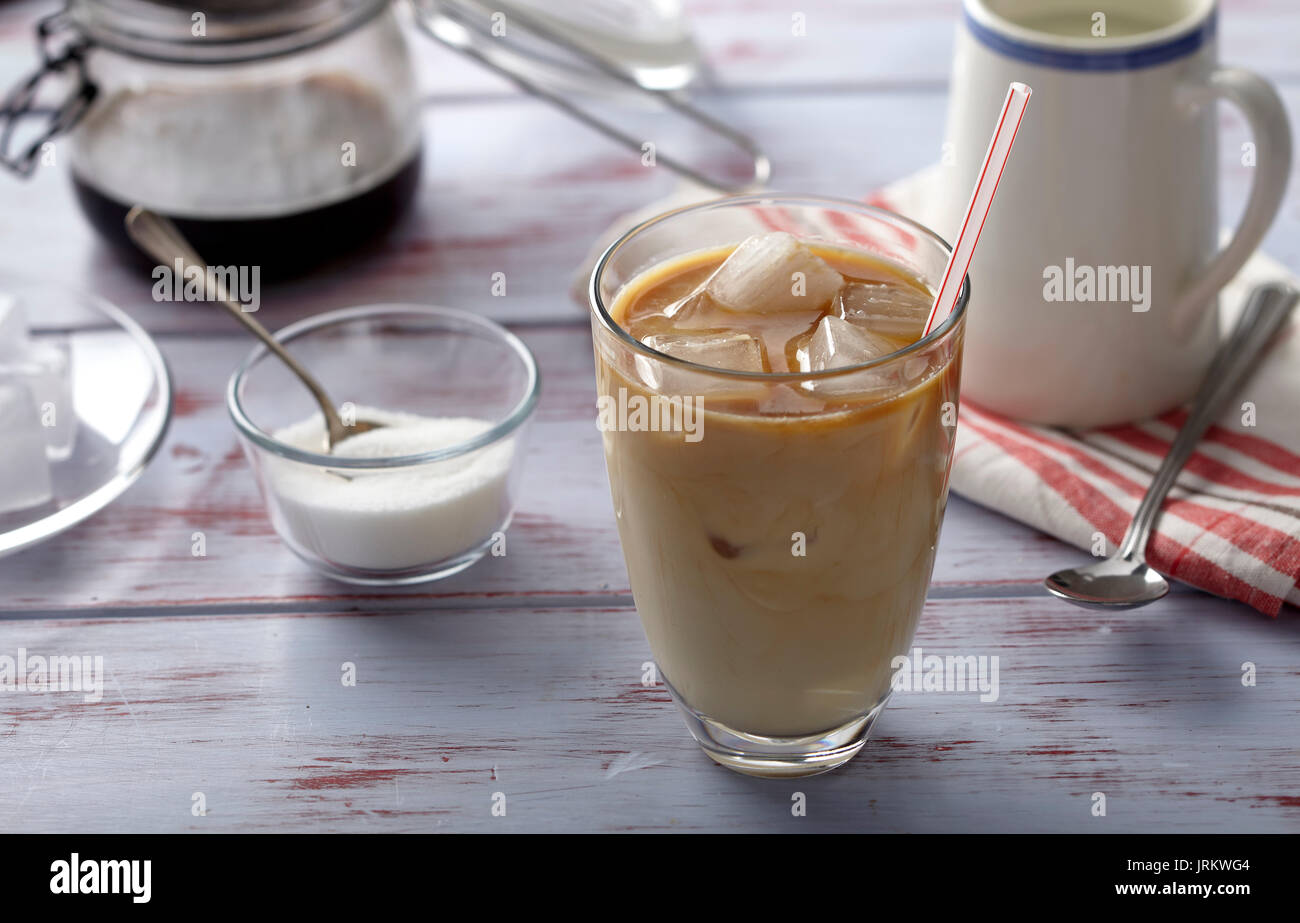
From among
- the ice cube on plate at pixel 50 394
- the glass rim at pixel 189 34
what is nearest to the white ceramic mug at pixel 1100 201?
the glass rim at pixel 189 34

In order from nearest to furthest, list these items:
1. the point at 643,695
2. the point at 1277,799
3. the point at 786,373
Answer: the point at 786,373, the point at 1277,799, the point at 643,695

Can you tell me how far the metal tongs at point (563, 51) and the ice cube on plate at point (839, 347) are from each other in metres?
0.65

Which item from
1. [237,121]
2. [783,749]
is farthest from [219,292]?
[783,749]

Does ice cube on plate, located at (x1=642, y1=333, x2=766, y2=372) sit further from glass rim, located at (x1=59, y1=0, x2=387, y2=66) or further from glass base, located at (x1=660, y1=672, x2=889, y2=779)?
glass rim, located at (x1=59, y1=0, x2=387, y2=66)

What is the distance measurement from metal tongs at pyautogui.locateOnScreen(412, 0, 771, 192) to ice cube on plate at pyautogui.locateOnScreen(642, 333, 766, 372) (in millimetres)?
646

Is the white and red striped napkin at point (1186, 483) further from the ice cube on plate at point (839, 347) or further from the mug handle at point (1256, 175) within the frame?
the ice cube on plate at point (839, 347)

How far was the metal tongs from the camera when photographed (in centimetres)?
136

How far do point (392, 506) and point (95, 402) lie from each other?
1.10 ft

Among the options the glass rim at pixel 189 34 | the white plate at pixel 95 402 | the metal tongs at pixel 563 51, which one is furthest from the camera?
the metal tongs at pixel 563 51

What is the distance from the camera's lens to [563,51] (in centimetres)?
147

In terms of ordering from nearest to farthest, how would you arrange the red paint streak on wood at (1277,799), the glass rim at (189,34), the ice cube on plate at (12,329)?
the red paint streak on wood at (1277,799) < the ice cube on plate at (12,329) < the glass rim at (189,34)

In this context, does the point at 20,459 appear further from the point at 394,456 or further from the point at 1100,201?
the point at 1100,201

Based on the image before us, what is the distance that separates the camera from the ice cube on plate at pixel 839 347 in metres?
0.70

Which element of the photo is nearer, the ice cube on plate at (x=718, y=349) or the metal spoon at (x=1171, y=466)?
the ice cube on plate at (x=718, y=349)
